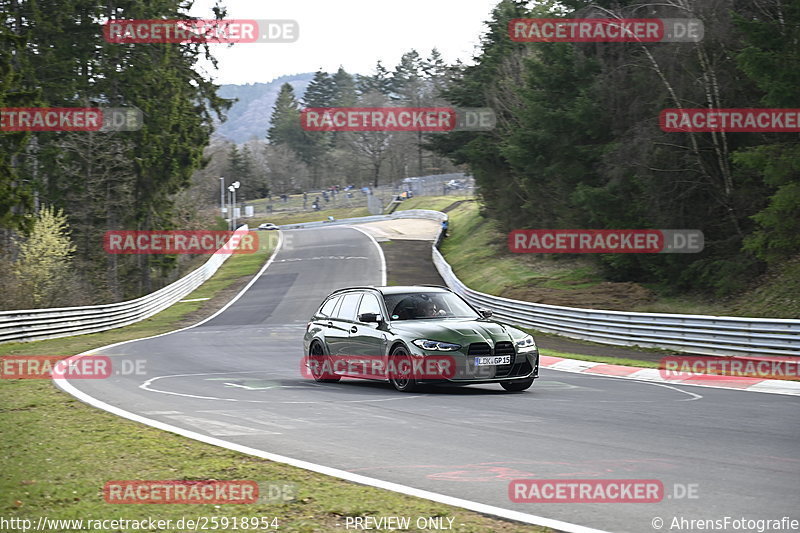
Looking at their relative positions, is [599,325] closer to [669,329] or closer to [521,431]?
[669,329]

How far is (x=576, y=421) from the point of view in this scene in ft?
33.2

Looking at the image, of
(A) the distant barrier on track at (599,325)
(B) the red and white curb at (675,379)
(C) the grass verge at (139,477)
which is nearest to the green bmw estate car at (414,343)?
(B) the red and white curb at (675,379)

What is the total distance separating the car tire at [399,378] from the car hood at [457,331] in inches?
10.4

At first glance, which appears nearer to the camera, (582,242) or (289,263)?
(582,242)

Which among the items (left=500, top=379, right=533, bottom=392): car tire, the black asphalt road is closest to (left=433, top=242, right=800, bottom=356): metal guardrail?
the black asphalt road

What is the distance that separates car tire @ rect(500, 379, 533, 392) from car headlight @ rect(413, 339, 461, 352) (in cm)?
118

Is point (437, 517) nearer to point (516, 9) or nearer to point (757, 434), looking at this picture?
point (757, 434)

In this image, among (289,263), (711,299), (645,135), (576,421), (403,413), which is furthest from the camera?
(289,263)

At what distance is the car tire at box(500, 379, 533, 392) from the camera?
13.4m

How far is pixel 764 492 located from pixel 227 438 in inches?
212

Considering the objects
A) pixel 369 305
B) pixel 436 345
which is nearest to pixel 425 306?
pixel 369 305

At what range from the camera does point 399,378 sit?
1355 cm

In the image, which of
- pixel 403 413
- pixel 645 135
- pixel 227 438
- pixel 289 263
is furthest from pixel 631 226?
pixel 289 263

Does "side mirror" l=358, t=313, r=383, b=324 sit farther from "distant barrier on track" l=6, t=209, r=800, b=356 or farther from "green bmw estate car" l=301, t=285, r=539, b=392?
"distant barrier on track" l=6, t=209, r=800, b=356
